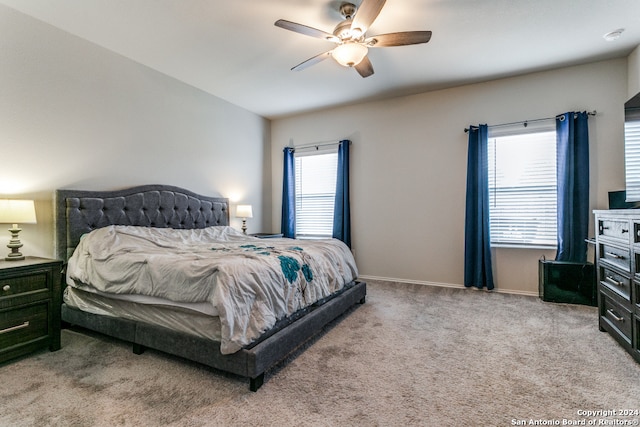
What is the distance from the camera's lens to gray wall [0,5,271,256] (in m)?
2.67

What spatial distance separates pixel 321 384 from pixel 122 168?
3.12 m

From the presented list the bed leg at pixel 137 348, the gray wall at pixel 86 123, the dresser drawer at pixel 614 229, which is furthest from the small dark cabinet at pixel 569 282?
the gray wall at pixel 86 123

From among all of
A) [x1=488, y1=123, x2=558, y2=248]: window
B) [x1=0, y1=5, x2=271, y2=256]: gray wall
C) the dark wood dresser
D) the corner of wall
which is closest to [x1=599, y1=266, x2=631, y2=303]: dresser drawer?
the dark wood dresser

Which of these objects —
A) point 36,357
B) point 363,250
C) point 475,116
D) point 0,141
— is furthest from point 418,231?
point 0,141

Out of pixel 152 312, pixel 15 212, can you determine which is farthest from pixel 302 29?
pixel 15 212

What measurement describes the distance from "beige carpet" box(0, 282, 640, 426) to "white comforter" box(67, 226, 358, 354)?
0.37 m

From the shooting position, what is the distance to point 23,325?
225 cm

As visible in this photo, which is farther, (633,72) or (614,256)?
(633,72)

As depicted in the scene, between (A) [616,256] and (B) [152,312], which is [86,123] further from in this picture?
(A) [616,256]

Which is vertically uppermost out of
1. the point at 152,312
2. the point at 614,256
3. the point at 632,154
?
the point at 632,154

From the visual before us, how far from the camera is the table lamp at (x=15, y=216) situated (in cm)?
235

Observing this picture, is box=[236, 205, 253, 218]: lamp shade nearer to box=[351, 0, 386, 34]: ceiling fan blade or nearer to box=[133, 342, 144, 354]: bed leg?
box=[133, 342, 144, 354]: bed leg

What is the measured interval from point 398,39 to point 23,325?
3610 millimetres

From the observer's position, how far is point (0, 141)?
2594 mm
